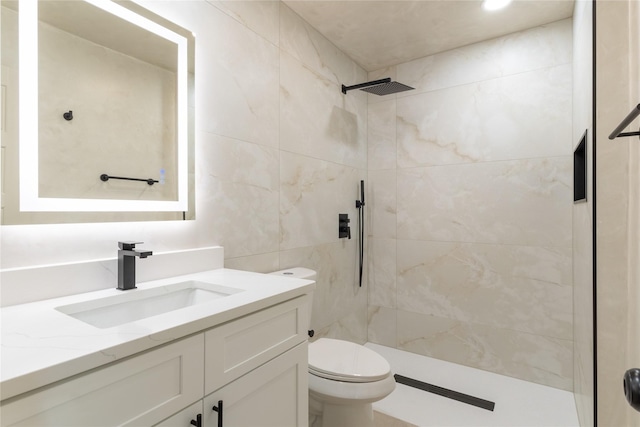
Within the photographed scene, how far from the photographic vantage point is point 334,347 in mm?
1847

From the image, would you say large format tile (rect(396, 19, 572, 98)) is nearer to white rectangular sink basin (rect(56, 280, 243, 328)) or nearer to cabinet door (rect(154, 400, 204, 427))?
→ white rectangular sink basin (rect(56, 280, 243, 328))

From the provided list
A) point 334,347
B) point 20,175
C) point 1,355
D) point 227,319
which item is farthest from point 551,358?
point 20,175

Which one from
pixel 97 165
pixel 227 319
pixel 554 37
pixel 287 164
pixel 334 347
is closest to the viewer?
pixel 227 319

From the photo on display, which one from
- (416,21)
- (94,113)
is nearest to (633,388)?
(94,113)

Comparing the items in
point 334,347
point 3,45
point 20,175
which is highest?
point 3,45

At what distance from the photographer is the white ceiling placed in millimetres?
2020

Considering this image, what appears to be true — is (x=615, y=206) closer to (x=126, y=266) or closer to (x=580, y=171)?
(x=580, y=171)

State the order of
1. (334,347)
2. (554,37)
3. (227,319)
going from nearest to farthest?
(227,319), (334,347), (554,37)

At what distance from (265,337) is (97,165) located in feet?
2.77

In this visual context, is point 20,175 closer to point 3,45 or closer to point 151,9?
point 3,45

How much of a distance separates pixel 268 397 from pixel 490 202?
200cm

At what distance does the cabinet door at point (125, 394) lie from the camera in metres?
0.60

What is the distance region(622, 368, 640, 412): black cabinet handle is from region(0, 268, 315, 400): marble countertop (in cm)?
83

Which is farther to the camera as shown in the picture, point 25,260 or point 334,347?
point 334,347
